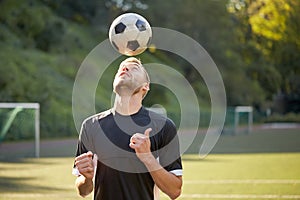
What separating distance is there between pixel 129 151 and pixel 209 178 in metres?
13.4

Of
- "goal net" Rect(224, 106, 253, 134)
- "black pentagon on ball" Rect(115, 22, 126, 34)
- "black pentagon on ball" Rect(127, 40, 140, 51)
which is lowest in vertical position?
"goal net" Rect(224, 106, 253, 134)

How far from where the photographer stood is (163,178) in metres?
4.64

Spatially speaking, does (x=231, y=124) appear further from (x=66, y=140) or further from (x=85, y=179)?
(x=85, y=179)

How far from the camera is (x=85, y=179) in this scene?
4.69m

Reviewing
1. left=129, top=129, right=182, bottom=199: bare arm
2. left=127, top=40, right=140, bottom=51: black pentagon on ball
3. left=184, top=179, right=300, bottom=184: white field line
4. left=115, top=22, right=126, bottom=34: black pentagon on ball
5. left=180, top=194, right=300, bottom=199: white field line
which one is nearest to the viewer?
left=129, top=129, right=182, bottom=199: bare arm

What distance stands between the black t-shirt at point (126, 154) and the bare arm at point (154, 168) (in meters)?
0.07

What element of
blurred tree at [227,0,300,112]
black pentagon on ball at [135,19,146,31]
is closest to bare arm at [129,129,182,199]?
black pentagon on ball at [135,19,146,31]

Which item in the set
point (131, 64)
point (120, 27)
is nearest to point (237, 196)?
point (120, 27)

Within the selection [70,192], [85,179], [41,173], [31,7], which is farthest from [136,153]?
[31,7]

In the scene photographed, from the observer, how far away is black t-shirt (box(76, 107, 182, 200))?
472 cm

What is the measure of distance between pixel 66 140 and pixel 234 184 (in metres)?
23.4

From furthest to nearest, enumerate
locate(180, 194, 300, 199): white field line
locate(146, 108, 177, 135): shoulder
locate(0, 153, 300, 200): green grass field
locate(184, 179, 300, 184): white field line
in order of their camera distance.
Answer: locate(184, 179, 300, 184): white field line < locate(0, 153, 300, 200): green grass field < locate(180, 194, 300, 199): white field line < locate(146, 108, 177, 135): shoulder

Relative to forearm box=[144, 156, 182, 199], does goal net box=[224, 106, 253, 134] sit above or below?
below

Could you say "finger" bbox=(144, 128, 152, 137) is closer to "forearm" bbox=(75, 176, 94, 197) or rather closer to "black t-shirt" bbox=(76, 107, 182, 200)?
"black t-shirt" bbox=(76, 107, 182, 200)
